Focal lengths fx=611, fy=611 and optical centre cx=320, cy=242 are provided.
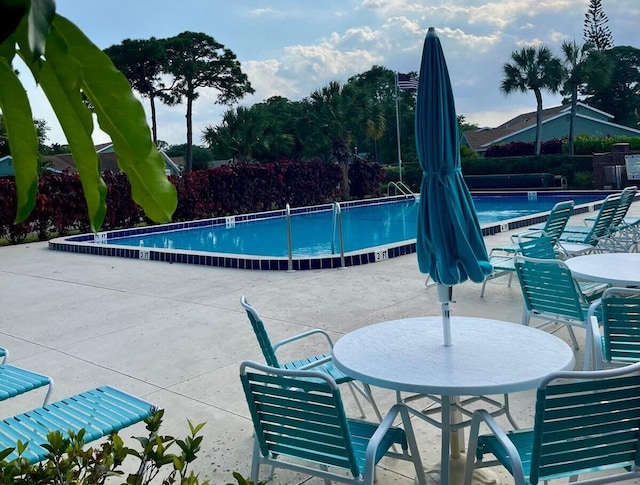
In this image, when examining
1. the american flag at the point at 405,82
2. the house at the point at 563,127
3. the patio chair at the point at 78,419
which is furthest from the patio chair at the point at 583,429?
the house at the point at 563,127

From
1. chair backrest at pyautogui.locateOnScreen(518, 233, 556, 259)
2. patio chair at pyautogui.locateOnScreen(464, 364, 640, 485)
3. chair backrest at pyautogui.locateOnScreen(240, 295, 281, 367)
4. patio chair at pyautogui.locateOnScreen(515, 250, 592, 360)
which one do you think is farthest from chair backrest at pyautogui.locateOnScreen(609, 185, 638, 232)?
patio chair at pyautogui.locateOnScreen(464, 364, 640, 485)

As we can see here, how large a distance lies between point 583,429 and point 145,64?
3730cm

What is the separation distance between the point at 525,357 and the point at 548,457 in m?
0.61

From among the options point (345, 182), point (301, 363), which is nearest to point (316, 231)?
point (345, 182)

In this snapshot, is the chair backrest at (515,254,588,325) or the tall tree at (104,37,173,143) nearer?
the chair backrest at (515,254,588,325)

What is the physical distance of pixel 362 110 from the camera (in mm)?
25688

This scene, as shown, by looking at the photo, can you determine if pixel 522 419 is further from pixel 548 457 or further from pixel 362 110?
pixel 362 110

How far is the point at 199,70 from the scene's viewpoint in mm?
35812

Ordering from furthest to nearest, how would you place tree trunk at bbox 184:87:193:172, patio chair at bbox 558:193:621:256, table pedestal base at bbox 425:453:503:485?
1. tree trunk at bbox 184:87:193:172
2. patio chair at bbox 558:193:621:256
3. table pedestal base at bbox 425:453:503:485

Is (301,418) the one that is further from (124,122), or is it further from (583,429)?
(124,122)

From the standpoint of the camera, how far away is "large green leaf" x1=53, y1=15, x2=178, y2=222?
63 cm

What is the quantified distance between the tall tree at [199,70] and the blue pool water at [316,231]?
56.4 feet

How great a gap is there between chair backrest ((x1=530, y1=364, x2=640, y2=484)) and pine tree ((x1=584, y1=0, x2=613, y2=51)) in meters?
55.3

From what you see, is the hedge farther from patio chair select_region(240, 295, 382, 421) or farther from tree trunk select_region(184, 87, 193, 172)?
tree trunk select_region(184, 87, 193, 172)
